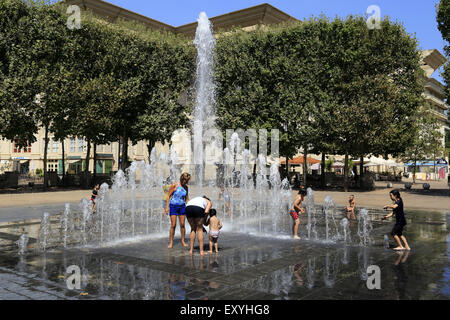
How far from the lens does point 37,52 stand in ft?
95.2

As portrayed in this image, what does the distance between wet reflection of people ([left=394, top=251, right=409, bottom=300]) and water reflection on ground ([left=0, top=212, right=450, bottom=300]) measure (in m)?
0.02

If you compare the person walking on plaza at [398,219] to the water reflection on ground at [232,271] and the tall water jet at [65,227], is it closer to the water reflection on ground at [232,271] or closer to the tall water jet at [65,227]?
the water reflection on ground at [232,271]

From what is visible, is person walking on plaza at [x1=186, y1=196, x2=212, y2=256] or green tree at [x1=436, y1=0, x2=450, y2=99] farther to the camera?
green tree at [x1=436, y1=0, x2=450, y2=99]

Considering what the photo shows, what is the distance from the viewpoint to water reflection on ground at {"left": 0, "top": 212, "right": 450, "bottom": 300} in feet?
19.3

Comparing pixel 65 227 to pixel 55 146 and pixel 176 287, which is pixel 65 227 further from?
pixel 55 146

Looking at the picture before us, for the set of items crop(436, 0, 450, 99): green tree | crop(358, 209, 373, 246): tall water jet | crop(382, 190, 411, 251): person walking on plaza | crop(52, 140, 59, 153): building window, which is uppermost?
crop(436, 0, 450, 99): green tree

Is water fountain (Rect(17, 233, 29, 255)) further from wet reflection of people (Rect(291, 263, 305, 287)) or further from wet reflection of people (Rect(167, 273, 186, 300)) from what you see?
wet reflection of people (Rect(291, 263, 305, 287))

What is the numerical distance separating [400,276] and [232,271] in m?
3.03

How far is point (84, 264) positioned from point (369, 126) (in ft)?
89.8

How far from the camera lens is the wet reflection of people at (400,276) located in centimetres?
589

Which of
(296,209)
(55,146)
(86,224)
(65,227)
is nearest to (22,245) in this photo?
(65,227)

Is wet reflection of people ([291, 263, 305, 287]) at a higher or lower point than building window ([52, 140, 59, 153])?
lower

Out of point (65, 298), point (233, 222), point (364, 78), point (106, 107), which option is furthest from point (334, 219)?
point (106, 107)

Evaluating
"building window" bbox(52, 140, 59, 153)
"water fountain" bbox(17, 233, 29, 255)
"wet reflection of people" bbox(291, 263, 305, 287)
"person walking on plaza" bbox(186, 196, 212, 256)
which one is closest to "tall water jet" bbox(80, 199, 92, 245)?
"water fountain" bbox(17, 233, 29, 255)
